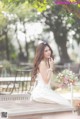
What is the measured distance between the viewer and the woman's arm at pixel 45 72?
16.9 ft

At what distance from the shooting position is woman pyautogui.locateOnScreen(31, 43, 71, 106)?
5.09 meters

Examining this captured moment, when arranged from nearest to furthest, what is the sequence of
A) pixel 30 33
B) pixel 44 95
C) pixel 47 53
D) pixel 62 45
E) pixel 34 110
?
pixel 34 110
pixel 44 95
pixel 47 53
pixel 62 45
pixel 30 33

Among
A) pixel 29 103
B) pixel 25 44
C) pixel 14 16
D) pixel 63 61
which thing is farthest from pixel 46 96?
pixel 25 44

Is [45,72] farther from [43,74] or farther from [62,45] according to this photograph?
[62,45]

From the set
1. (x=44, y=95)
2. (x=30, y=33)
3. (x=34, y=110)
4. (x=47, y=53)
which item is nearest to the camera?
(x=34, y=110)

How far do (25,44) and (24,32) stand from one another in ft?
4.72

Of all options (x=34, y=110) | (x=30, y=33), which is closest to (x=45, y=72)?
(x=34, y=110)

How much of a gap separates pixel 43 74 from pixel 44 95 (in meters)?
0.29

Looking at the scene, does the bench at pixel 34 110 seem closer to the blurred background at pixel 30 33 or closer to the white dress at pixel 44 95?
the white dress at pixel 44 95

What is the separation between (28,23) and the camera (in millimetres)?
19531

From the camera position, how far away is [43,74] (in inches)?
203

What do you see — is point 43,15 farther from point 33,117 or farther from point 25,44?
point 33,117

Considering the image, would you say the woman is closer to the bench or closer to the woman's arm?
the woman's arm

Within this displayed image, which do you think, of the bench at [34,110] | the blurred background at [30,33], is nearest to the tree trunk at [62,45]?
the blurred background at [30,33]
